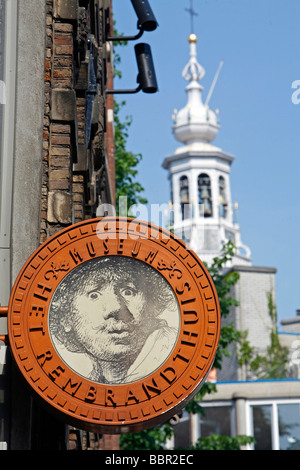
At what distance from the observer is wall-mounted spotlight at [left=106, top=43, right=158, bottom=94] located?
9.14 m

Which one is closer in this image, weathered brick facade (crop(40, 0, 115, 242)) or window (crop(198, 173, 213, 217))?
weathered brick facade (crop(40, 0, 115, 242))

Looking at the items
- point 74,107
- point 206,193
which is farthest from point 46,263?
point 206,193

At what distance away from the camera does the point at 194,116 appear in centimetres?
8150

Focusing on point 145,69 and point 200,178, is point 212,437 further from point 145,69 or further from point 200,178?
point 200,178

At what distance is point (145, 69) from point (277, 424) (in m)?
24.2

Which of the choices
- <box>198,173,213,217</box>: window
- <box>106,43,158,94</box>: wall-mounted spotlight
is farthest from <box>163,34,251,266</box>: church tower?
<box>106,43,158,94</box>: wall-mounted spotlight

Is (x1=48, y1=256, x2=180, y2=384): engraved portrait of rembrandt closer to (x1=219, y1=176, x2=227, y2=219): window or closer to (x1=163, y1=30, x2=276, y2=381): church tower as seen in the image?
(x1=163, y1=30, x2=276, y2=381): church tower

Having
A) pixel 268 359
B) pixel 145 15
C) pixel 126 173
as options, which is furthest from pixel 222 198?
pixel 145 15

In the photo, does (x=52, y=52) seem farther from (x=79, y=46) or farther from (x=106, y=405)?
(x=106, y=405)

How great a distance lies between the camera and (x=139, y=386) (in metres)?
5.28

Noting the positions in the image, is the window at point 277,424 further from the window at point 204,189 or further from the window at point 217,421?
the window at point 204,189

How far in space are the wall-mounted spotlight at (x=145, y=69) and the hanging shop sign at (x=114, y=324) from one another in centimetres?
361

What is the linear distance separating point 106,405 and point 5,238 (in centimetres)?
131

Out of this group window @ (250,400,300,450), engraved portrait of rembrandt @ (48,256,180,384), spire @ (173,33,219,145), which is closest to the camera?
engraved portrait of rembrandt @ (48,256,180,384)
